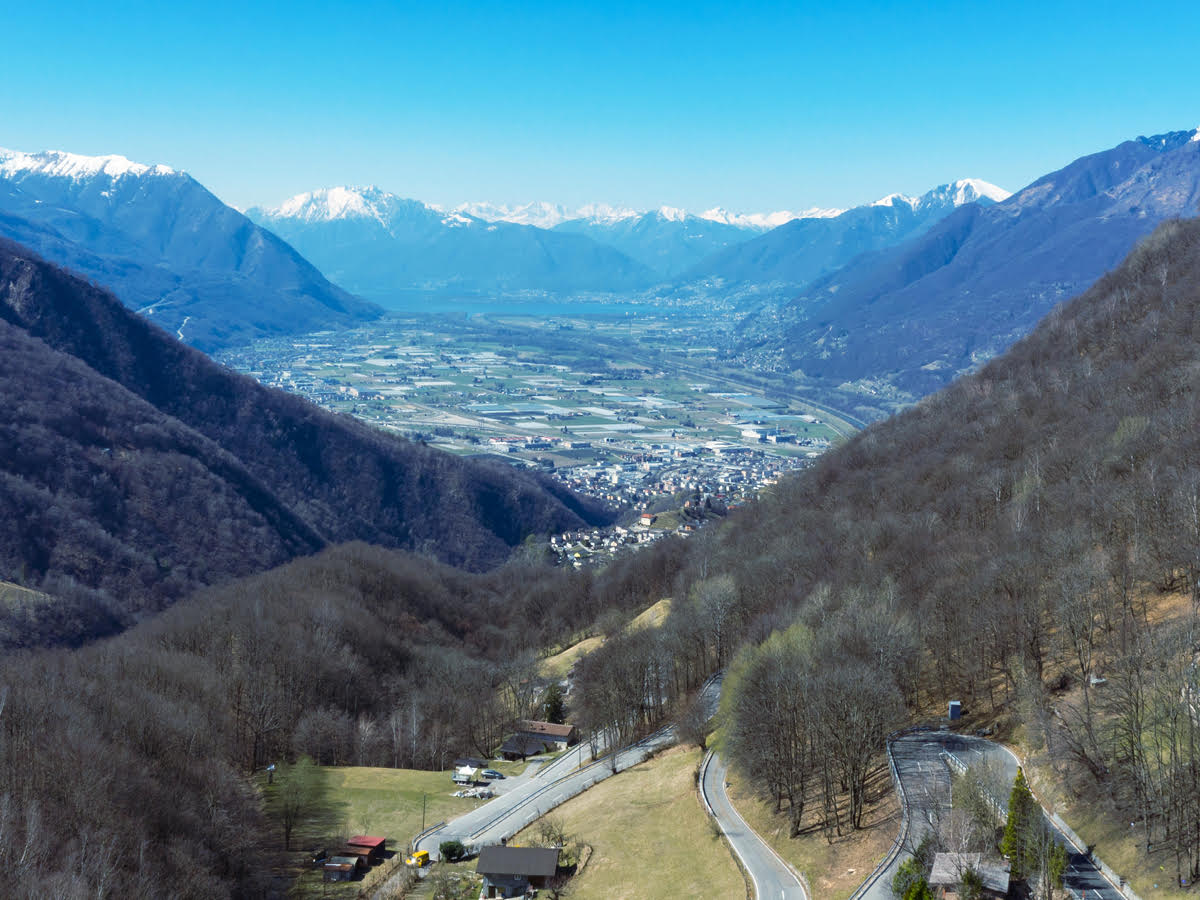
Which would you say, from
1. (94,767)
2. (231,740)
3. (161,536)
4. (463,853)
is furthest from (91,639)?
(463,853)

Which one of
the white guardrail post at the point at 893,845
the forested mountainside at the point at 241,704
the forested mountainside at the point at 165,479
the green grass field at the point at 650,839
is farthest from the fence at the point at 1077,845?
the forested mountainside at the point at 165,479

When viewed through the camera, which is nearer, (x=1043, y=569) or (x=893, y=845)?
(x=893, y=845)

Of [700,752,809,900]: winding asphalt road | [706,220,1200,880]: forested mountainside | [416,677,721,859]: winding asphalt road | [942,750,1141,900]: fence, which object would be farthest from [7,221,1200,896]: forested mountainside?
[416,677,721,859]: winding asphalt road

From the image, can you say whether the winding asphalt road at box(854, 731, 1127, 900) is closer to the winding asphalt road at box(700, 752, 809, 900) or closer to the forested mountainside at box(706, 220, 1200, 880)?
the forested mountainside at box(706, 220, 1200, 880)

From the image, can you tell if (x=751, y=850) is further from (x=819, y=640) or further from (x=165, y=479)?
(x=165, y=479)

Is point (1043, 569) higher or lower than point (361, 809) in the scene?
higher

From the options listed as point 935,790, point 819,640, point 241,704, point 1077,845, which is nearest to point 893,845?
point 935,790

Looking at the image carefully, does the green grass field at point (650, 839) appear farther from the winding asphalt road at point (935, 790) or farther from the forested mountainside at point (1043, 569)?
the winding asphalt road at point (935, 790)
